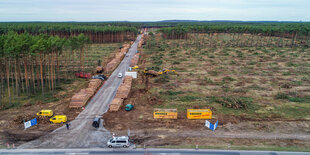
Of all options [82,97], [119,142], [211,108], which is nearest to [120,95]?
→ [82,97]

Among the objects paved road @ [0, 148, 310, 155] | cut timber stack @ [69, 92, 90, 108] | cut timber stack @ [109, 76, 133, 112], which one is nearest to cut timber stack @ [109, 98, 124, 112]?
cut timber stack @ [109, 76, 133, 112]

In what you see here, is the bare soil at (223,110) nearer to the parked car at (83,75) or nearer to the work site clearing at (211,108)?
the work site clearing at (211,108)

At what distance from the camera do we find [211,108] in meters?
42.4

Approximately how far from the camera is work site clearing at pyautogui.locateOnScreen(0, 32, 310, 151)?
31250mm

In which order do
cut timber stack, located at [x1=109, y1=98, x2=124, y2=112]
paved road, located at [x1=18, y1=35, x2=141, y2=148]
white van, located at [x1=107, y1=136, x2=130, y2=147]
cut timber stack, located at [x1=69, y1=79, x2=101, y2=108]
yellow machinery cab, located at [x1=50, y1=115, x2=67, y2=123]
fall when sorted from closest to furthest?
white van, located at [x1=107, y1=136, x2=130, y2=147] < paved road, located at [x1=18, y1=35, x2=141, y2=148] < yellow machinery cab, located at [x1=50, y1=115, x2=67, y2=123] < cut timber stack, located at [x1=109, y1=98, x2=124, y2=112] < cut timber stack, located at [x1=69, y1=79, x2=101, y2=108]

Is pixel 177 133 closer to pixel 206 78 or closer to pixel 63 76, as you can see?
pixel 206 78

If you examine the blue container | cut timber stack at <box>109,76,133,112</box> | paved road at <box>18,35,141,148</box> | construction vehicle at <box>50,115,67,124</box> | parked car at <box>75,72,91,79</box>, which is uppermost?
parked car at <box>75,72,91,79</box>

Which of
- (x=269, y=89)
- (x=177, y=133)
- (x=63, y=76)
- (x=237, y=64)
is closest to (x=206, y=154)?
(x=177, y=133)

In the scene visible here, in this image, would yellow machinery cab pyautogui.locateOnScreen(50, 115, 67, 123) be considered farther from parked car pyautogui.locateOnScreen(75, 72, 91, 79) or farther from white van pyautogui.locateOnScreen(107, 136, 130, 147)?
parked car pyautogui.locateOnScreen(75, 72, 91, 79)

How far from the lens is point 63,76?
64625mm

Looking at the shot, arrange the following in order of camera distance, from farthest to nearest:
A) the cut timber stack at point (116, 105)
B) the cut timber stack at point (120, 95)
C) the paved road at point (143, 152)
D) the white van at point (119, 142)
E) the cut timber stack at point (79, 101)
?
the cut timber stack at point (79, 101), the cut timber stack at point (120, 95), the cut timber stack at point (116, 105), the white van at point (119, 142), the paved road at point (143, 152)

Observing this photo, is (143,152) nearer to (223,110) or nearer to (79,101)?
(223,110)

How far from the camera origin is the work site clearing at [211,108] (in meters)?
31.2

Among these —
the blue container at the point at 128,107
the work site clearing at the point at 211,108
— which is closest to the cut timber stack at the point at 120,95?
the work site clearing at the point at 211,108
